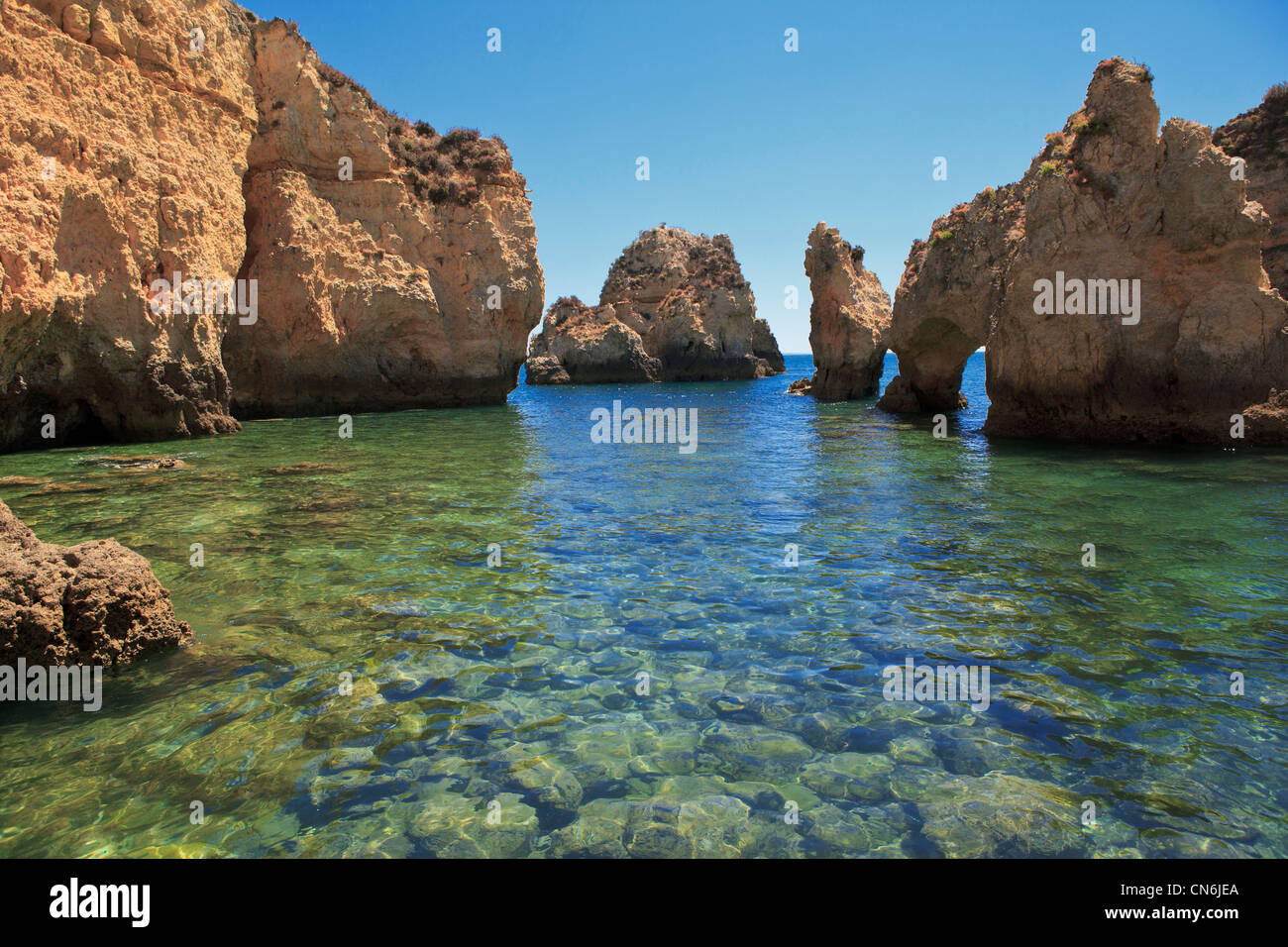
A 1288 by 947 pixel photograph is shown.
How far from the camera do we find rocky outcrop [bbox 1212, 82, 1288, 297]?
87.8ft

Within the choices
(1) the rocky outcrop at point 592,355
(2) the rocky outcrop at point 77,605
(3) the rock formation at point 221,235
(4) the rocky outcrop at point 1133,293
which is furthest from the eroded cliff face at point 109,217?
(1) the rocky outcrop at point 592,355

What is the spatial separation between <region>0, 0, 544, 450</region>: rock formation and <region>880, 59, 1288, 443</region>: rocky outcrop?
81.7 ft

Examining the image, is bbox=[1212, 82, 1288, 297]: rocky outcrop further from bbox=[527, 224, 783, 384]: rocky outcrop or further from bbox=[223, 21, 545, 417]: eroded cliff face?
bbox=[527, 224, 783, 384]: rocky outcrop

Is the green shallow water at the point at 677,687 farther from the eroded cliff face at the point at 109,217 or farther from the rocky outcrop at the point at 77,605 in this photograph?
the eroded cliff face at the point at 109,217

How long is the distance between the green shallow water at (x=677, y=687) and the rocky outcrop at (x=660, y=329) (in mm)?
71704

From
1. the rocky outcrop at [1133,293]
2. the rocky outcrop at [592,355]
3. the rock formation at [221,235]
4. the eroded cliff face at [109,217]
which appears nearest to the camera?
the eroded cliff face at [109,217]

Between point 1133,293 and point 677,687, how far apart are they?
18963 millimetres

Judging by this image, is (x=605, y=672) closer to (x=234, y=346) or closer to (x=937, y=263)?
(x=937, y=263)

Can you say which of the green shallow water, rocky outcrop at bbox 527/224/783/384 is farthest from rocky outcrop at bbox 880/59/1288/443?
rocky outcrop at bbox 527/224/783/384

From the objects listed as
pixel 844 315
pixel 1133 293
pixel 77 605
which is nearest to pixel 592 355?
pixel 844 315

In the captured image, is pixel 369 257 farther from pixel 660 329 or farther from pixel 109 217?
pixel 660 329

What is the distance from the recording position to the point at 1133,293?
18719mm

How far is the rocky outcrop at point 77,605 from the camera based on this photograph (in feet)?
18.1
